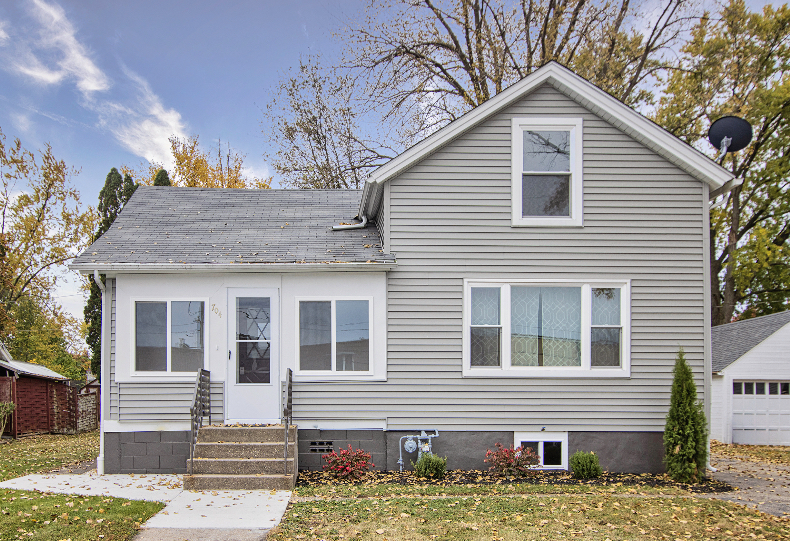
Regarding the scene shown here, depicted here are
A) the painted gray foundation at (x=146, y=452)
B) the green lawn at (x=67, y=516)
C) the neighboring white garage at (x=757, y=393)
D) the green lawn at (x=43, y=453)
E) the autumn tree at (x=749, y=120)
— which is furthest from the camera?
the autumn tree at (x=749, y=120)

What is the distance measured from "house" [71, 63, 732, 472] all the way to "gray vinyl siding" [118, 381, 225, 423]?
3 centimetres

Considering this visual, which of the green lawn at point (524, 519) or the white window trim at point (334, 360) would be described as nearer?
the green lawn at point (524, 519)

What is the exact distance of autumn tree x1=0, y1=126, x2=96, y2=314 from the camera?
72.9 ft

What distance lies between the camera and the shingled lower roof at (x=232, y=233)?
8312 millimetres

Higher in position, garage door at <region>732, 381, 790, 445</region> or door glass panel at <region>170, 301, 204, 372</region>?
door glass panel at <region>170, 301, 204, 372</region>

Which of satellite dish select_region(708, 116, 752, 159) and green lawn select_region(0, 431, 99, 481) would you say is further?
satellite dish select_region(708, 116, 752, 159)

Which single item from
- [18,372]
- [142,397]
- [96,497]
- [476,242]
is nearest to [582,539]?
[476,242]

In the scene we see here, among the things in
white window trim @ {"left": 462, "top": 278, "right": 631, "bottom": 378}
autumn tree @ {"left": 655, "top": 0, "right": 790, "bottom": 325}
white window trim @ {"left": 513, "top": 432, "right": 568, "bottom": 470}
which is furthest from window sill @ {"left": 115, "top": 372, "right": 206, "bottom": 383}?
autumn tree @ {"left": 655, "top": 0, "right": 790, "bottom": 325}

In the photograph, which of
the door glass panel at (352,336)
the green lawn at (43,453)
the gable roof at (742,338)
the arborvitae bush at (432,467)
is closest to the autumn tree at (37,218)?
the green lawn at (43,453)

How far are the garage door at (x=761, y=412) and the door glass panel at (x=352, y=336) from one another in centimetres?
1195

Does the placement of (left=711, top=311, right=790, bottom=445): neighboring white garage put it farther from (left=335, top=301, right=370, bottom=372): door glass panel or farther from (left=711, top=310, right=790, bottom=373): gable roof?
(left=335, top=301, right=370, bottom=372): door glass panel

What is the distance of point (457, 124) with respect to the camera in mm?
8531

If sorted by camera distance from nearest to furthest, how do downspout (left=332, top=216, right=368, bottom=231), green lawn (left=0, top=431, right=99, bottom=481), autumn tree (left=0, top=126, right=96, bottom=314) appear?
green lawn (left=0, top=431, right=99, bottom=481) < downspout (left=332, top=216, right=368, bottom=231) < autumn tree (left=0, top=126, right=96, bottom=314)

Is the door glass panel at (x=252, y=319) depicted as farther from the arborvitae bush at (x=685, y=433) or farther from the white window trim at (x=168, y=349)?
the arborvitae bush at (x=685, y=433)
